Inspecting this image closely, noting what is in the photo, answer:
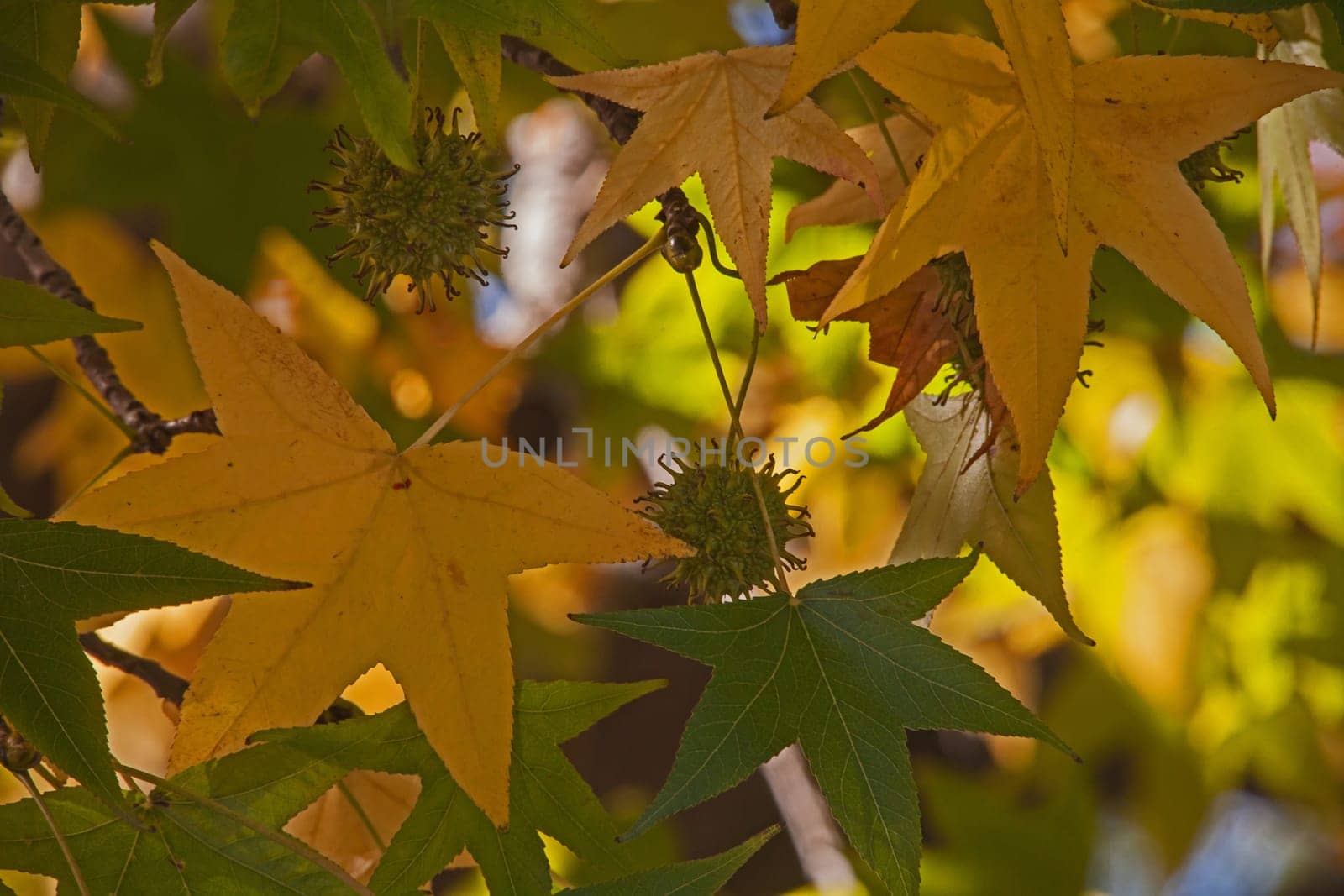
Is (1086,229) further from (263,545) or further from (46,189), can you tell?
(46,189)

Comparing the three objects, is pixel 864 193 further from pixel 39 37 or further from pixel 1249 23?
pixel 39 37

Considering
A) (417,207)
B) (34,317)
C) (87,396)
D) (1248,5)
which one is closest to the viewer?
(1248,5)

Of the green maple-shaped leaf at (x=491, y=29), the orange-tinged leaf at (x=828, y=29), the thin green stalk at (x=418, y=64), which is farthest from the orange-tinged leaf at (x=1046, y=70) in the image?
the thin green stalk at (x=418, y=64)

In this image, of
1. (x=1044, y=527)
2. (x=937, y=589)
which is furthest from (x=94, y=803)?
(x=1044, y=527)

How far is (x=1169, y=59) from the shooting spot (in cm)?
68

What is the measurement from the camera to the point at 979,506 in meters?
0.83

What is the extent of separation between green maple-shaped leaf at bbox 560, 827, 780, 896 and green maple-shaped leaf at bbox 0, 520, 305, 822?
0.23 meters

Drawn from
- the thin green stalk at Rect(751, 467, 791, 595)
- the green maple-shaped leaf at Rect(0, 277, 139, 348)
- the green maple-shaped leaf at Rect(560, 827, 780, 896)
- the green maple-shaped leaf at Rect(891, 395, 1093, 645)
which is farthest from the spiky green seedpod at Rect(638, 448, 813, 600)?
the green maple-shaped leaf at Rect(0, 277, 139, 348)

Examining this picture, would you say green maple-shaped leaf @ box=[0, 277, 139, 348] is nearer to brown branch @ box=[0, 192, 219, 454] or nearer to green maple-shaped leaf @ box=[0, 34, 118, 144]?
green maple-shaped leaf @ box=[0, 34, 118, 144]

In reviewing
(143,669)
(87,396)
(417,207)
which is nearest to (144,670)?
(143,669)

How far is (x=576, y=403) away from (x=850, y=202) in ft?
3.92

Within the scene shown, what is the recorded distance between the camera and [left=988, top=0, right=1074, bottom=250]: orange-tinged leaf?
0.55m

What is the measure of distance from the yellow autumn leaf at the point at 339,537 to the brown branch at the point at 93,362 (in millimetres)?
280

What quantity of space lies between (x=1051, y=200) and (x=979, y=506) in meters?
0.24
